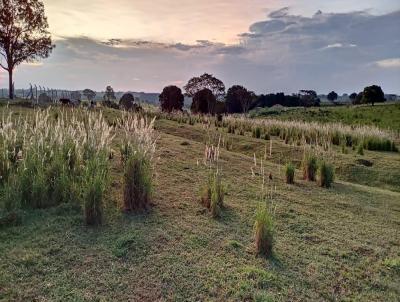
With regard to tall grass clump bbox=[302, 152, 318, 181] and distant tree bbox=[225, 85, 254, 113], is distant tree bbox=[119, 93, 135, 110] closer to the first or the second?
tall grass clump bbox=[302, 152, 318, 181]

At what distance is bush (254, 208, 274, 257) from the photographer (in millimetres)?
5594

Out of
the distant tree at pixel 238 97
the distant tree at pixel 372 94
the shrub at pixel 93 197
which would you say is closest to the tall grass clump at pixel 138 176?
the shrub at pixel 93 197

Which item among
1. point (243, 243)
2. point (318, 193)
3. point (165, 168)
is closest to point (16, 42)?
point (165, 168)

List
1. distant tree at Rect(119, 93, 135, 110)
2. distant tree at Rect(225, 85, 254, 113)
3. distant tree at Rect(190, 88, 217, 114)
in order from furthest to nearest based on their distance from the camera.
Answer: distant tree at Rect(225, 85, 254, 113) < distant tree at Rect(190, 88, 217, 114) < distant tree at Rect(119, 93, 135, 110)

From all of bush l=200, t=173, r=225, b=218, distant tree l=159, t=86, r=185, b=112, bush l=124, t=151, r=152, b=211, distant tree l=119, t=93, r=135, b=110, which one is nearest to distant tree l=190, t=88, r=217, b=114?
distant tree l=159, t=86, r=185, b=112

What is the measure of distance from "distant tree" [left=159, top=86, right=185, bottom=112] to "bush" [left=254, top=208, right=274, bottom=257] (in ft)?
123

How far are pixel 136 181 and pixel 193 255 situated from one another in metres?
1.73

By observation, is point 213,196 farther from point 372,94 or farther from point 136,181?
point 372,94

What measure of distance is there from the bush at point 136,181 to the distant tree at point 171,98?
1429 inches

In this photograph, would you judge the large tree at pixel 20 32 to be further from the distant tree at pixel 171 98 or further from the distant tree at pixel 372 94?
the distant tree at pixel 372 94

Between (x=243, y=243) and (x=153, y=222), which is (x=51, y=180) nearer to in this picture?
(x=153, y=222)

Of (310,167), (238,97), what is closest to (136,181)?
(310,167)

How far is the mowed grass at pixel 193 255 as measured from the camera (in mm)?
4582

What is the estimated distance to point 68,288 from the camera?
444 centimetres
